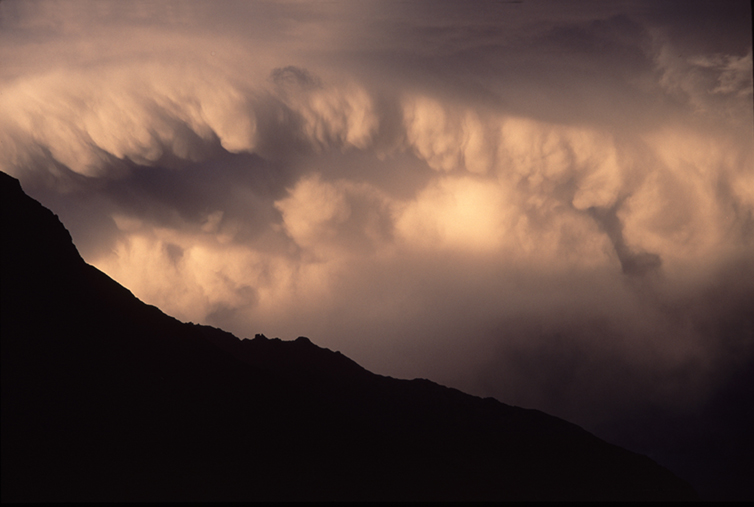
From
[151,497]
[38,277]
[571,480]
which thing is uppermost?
[38,277]

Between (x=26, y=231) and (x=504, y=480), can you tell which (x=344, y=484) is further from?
(x=26, y=231)

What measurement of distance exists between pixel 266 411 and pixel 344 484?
1639cm

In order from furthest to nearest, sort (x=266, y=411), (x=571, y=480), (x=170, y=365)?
1. (x=571, y=480)
2. (x=266, y=411)
3. (x=170, y=365)

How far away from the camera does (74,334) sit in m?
59.1

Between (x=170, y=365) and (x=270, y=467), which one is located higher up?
(x=170, y=365)

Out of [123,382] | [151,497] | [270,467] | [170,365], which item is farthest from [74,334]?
[270,467]

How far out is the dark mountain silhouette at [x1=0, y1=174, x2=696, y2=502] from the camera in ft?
156

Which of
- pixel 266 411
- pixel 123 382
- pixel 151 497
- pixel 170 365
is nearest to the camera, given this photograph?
pixel 151 497

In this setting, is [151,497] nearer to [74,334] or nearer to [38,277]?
[74,334]

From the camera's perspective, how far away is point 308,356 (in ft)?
444

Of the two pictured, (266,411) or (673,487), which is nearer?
(266,411)

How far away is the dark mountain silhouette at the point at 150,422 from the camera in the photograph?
156ft

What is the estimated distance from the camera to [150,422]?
184 feet

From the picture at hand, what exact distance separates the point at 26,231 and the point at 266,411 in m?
42.1
